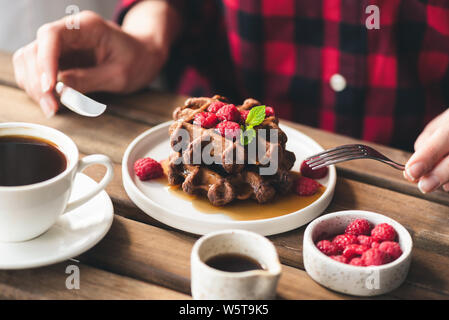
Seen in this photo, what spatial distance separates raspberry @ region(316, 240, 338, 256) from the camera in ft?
3.91

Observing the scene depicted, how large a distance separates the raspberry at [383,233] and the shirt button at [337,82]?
1.05 m

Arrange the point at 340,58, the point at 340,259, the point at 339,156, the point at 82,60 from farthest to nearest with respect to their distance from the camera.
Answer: the point at 340,58 → the point at 82,60 → the point at 339,156 → the point at 340,259

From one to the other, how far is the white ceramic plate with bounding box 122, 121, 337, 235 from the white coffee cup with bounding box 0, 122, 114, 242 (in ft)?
0.59

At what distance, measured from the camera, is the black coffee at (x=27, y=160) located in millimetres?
1160

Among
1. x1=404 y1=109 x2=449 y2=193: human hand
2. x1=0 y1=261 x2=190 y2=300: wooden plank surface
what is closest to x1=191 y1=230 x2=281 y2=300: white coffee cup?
x1=0 y1=261 x2=190 y2=300: wooden plank surface

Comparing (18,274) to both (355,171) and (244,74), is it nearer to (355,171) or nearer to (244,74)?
(355,171)

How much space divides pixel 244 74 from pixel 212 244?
1.41 metres

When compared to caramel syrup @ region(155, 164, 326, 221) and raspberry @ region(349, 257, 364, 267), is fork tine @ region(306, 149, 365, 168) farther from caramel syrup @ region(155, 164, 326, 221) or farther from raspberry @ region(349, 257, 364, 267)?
raspberry @ region(349, 257, 364, 267)

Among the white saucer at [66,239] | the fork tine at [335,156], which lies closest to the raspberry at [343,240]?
the fork tine at [335,156]

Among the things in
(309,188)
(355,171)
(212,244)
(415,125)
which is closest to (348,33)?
(415,125)

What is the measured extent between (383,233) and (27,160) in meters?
0.83

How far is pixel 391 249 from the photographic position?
117 cm

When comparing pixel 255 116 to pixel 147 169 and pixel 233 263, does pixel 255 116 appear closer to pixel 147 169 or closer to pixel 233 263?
pixel 147 169

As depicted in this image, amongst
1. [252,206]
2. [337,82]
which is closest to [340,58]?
[337,82]
